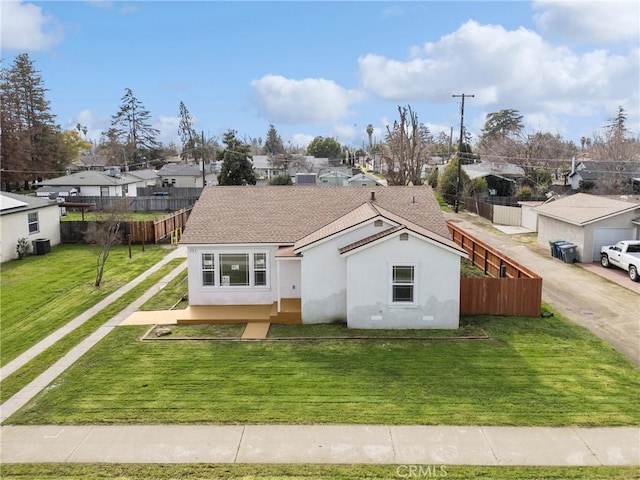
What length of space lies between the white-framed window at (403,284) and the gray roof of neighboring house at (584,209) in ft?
51.7

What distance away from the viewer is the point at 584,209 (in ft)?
101

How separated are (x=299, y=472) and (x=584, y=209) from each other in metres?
27.1

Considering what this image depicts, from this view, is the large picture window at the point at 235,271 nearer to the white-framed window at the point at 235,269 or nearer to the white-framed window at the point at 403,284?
the white-framed window at the point at 235,269

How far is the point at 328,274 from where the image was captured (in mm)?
18188

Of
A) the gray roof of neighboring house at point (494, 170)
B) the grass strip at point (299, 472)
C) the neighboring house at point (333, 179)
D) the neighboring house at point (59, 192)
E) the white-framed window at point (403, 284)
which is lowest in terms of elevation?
the grass strip at point (299, 472)

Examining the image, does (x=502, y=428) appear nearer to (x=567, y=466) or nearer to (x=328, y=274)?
(x=567, y=466)

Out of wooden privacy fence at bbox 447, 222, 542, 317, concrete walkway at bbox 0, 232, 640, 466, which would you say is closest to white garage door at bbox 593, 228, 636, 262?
wooden privacy fence at bbox 447, 222, 542, 317

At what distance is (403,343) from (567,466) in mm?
6878

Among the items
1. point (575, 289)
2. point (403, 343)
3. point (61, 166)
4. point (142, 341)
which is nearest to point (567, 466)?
point (403, 343)

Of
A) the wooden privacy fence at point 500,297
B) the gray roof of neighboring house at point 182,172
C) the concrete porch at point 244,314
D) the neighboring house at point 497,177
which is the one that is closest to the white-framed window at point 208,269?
the concrete porch at point 244,314

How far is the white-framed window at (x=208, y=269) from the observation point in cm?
2017

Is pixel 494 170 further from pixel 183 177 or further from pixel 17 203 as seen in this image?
pixel 17 203

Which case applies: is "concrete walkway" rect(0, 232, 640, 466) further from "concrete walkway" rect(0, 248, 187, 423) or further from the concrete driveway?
the concrete driveway

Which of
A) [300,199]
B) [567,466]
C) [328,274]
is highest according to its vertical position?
[300,199]
